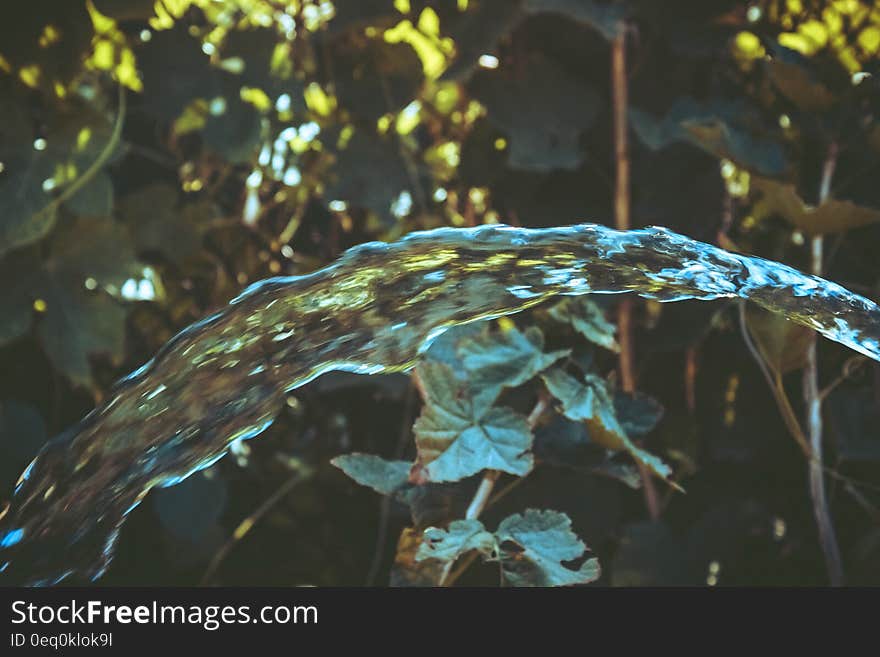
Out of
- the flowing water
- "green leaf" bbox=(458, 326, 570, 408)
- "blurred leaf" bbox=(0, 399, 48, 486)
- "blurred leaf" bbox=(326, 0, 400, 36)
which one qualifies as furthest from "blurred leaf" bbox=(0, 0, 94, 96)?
"green leaf" bbox=(458, 326, 570, 408)

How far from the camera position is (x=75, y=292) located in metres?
1.32

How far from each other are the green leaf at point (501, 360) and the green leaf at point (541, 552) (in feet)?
0.41

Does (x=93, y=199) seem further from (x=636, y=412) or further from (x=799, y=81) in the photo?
(x=799, y=81)

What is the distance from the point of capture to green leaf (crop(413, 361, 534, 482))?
0.87 metres

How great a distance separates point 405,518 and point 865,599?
2.35 feet

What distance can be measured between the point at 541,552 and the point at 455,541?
0.08 m

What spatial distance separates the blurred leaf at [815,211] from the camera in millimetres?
1054

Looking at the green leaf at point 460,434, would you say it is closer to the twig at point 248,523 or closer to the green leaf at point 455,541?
the green leaf at point 455,541

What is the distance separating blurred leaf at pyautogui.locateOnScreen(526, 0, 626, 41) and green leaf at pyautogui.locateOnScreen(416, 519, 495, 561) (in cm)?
63

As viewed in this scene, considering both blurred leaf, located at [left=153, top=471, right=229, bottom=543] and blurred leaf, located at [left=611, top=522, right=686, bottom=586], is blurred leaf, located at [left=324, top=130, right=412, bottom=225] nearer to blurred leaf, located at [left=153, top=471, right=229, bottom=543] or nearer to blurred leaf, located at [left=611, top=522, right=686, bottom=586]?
blurred leaf, located at [left=153, top=471, right=229, bottom=543]

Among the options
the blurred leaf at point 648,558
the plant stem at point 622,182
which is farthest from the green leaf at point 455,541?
the plant stem at point 622,182

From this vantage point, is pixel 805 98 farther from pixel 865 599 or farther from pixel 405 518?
pixel 405 518

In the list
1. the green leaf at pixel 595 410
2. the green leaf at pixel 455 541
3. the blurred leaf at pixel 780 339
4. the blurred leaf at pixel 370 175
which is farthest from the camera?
the blurred leaf at pixel 370 175

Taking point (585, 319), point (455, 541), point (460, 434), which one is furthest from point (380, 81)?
point (455, 541)
